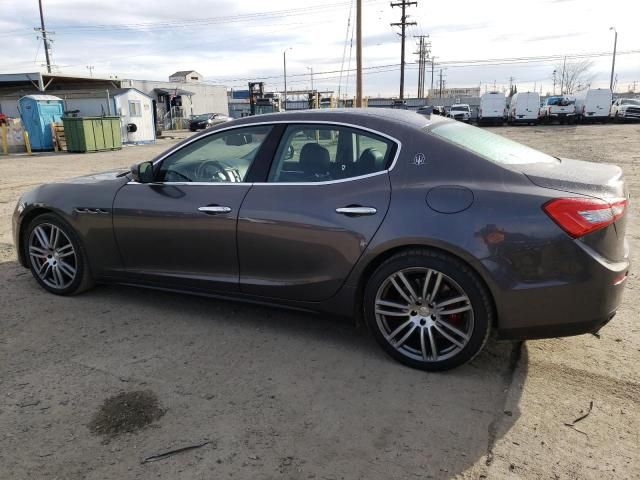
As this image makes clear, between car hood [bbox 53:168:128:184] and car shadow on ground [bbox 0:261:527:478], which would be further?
car hood [bbox 53:168:128:184]

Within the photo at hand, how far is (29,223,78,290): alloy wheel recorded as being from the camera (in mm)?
4438

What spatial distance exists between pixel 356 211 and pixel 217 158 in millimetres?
1306

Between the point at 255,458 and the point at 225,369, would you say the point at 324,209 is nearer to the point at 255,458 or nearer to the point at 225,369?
the point at 225,369

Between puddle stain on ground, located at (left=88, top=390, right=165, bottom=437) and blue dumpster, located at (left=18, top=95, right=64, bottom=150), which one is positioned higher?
blue dumpster, located at (left=18, top=95, right=64, bottom=150)

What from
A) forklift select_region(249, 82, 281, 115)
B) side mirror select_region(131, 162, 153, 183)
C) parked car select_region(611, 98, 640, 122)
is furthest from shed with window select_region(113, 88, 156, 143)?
parked car select_region(611, 98, 640, 122)

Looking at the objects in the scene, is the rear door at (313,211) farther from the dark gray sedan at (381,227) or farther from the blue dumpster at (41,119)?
the blue dumpster at (41,119)

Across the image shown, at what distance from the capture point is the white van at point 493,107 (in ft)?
136

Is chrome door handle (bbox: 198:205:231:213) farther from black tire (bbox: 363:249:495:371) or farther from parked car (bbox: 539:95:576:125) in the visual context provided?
parked car (bbox: 539:95:576:125)

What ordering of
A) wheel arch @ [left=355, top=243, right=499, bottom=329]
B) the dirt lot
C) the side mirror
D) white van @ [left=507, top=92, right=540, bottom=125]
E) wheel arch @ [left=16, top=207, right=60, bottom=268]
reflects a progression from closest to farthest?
the dirt lot
wheel arch @ [left=355, top=243, right=499, bottom=329]
the side mirror
wheel arch @ [left=16, top=207, right=60, bottom=268]
white van @ [left=507, top=92, right=540, bottom=125]

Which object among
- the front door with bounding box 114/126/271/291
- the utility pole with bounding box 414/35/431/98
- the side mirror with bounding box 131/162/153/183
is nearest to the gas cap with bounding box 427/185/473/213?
the front door with bounding box 114/126/271/291

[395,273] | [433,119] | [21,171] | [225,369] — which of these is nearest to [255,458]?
[225,369]

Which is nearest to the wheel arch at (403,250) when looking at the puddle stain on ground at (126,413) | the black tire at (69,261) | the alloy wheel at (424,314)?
the alloy wheel at (424,314)

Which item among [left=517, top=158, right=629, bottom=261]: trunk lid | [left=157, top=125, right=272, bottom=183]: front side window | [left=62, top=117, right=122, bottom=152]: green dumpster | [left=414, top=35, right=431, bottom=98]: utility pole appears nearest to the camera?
[left=517, top=158, right=629, bottom=261]: trunk lid

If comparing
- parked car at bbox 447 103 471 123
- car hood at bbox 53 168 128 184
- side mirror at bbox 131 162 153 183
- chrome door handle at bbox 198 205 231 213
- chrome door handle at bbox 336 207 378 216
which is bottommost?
chrome door handle at bbox 198 205 231 213
